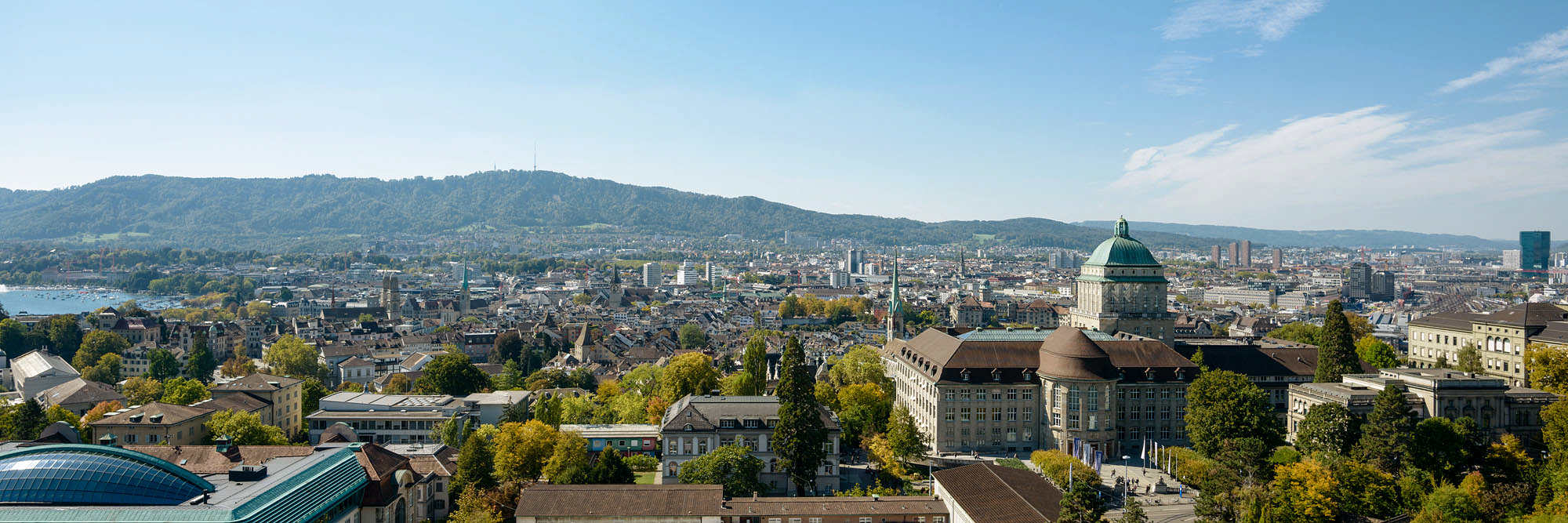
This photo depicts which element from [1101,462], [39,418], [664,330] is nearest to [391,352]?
[664,330]

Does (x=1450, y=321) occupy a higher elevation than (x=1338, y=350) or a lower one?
higher

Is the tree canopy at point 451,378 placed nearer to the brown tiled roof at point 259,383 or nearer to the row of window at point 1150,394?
the brown tiled roof at point 259,383

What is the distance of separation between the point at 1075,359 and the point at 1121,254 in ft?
55.9

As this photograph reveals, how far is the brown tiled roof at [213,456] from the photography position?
4206 centimetres

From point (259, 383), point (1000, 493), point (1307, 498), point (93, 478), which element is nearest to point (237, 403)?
point (259, 383)

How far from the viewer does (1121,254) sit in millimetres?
70125

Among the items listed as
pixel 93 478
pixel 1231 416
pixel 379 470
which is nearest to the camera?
pixel 93 478

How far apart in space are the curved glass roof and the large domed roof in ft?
138

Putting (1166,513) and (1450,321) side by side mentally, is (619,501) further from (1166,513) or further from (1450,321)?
(1450,321)

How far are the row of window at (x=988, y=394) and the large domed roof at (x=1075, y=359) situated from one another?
1.65m

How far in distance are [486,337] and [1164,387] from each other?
3285 inches

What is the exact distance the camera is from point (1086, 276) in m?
73.0

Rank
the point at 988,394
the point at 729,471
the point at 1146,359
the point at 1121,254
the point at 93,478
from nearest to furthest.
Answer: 1. the point at 93,478
2. the point at 729,471
3. the point at 988,394
4. the point at 1146,359
5. the point at 1121,254

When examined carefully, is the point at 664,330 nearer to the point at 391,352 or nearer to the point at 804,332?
the point at 804,332
